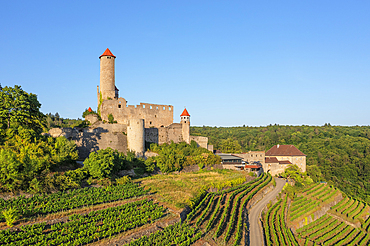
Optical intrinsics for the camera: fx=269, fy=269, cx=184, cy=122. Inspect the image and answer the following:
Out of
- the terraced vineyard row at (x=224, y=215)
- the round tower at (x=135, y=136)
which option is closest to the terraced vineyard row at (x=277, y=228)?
the terraced vineyard row at (x=224, y=215)

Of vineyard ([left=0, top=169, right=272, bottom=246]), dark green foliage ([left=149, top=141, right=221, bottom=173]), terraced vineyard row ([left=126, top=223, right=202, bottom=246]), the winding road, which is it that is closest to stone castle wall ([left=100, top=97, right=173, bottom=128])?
dark green foliage ([left=149, top=141, right=221, bottom=173])

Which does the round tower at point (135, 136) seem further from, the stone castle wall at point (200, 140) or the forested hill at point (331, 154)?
the forested hill at point (331, 154)

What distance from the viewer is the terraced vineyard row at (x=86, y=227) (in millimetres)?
15602

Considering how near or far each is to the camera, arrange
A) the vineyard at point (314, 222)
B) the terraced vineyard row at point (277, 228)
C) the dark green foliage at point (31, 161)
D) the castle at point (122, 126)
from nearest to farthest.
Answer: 1. the dark green foliage at point (31, 161)
2. the terraced vineyard row at point (277, 228)
3. the vineyard at point (314, 222)
4. the castle at point (122, 126)

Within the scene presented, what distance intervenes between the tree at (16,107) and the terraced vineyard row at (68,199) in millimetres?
11133

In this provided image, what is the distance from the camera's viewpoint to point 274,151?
55.3 m

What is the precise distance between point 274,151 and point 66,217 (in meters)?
45.2

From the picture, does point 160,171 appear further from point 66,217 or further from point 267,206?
point 66,217

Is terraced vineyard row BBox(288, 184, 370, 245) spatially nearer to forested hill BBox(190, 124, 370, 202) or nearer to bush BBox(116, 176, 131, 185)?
forested hill BBox(190, 124, 370, 202)

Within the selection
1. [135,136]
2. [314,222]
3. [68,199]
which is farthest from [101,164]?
[314,222]

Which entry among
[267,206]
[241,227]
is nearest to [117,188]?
[241,227]

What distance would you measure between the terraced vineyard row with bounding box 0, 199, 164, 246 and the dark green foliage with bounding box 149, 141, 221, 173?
1346 cm

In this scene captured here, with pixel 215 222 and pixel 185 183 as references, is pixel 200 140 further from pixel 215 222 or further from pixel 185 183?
pixel 215 222

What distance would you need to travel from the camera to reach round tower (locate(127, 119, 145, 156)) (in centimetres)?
3700
